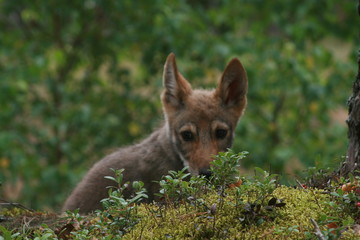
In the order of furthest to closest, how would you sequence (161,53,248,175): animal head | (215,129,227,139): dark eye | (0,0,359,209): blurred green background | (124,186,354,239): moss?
1. (0,0,359,209): blurred green background
2. (215,129,227,139): dark eye
3. (161,53,248,175): animal head
4. (124,186,354,239): moss

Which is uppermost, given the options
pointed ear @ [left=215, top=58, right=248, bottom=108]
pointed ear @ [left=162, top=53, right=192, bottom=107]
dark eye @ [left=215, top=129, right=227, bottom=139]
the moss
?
pointed ear @ [left=215, top=58, right=248, bottom=108]

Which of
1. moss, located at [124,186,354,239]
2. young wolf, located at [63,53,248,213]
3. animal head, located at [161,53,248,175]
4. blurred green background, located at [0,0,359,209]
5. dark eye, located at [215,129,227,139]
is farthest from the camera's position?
blurred green background, located at [0,0,359,209]

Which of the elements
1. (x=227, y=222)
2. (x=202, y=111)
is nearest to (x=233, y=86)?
(x=202, y=111)

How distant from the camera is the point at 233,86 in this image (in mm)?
5980

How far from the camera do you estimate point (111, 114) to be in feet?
30.7

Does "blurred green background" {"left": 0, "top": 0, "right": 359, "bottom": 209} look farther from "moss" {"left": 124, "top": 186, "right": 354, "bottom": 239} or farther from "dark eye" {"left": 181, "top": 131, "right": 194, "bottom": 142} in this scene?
"moss" {"left": 124, "top": 186, "right": 354, "bottom": 239}

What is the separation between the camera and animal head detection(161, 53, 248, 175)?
5539mm

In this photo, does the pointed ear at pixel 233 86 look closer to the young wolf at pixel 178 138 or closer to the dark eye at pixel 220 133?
the young wolf at pixel 178 138

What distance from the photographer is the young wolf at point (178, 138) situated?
5.39m

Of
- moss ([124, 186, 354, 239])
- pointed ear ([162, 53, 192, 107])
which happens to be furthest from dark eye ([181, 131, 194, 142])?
moss ([124, 186, 354, 239])

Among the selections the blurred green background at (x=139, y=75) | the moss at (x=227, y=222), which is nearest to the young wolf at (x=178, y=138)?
the moss at (x=227, y=222)

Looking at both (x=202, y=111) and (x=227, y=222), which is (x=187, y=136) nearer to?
(x=202, y=111)

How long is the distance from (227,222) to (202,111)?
306 cm

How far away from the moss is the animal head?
7.59ft
